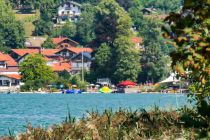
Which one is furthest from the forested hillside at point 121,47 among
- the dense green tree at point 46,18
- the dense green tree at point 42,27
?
the dense green tree at point 46,18

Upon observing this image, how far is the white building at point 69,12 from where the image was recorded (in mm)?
180750

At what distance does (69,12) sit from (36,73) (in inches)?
2992

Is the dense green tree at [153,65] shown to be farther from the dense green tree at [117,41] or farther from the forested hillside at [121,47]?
the dense green tree at [117,41]

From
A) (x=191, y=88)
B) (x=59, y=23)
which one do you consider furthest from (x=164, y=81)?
(x=191, y=88)

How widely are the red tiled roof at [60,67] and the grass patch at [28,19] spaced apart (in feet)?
87.2

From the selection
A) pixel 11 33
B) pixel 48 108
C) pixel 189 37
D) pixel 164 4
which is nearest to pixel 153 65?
pixel 11 33

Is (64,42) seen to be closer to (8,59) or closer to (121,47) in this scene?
(8,59)

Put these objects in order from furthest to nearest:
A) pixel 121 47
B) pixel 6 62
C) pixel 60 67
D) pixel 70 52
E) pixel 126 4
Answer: pixel 126 4 → pixel 70 52 → pixel 6 62 → pixel 60 67 → pixel 121 47

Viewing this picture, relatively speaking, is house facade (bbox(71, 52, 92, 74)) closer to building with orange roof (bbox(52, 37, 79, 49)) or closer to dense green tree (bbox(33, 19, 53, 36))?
building with orange roof (bbox(52, 37, 79, 49))

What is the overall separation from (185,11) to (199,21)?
59cm

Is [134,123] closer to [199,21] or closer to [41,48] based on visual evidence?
[199,21]

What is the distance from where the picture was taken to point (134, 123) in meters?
15.5

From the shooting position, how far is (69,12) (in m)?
186

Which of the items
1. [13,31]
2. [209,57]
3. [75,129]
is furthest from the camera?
[13,31]
